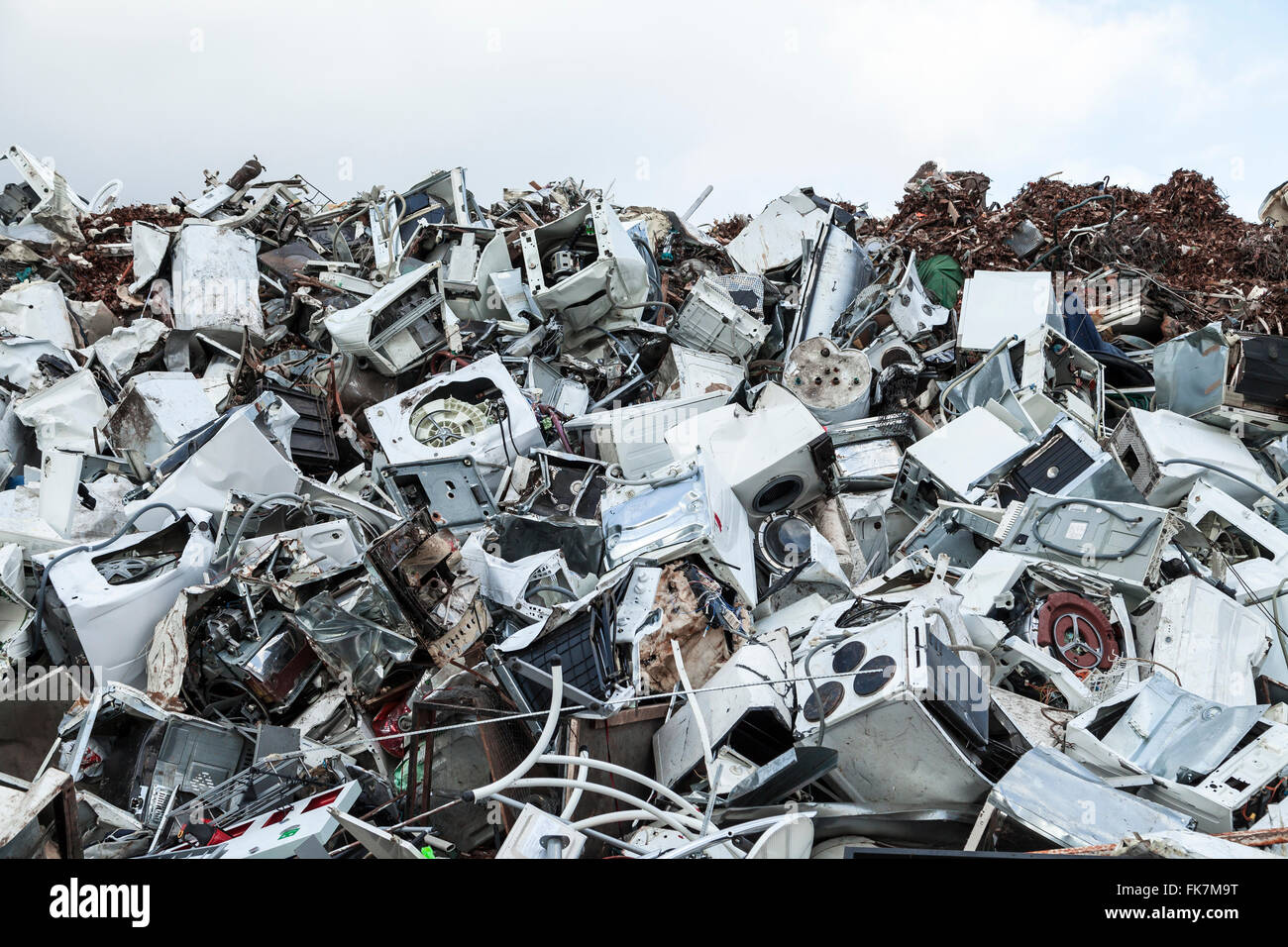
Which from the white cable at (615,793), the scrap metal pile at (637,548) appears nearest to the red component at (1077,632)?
the scrap metal pile at (637,548)

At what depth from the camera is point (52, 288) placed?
8523 mm

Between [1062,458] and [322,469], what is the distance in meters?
5.35

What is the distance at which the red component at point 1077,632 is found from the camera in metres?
4.71

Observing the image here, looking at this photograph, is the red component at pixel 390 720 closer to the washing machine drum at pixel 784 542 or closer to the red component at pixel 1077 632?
the washing machine drum at pixel 784 542

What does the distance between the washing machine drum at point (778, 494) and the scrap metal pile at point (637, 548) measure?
0.04 metres

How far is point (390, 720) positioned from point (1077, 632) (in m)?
3.66

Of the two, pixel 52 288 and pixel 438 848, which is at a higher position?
pixel 52 288

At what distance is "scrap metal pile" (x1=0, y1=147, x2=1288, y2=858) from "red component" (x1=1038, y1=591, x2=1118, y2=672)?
0.05ft

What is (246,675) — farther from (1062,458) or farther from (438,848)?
(1062,458)

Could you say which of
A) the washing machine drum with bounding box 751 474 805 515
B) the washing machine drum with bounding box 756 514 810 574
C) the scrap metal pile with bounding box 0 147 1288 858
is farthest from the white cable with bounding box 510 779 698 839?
the washing machine drum with bounding box 751 474 805 515

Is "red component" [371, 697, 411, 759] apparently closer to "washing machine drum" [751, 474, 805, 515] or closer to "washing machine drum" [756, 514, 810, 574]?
"washing machine drum" [756, 514, 810, 574]

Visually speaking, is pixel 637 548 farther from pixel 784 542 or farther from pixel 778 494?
pixel 778 494

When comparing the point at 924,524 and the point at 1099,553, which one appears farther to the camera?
the point at 924,524
